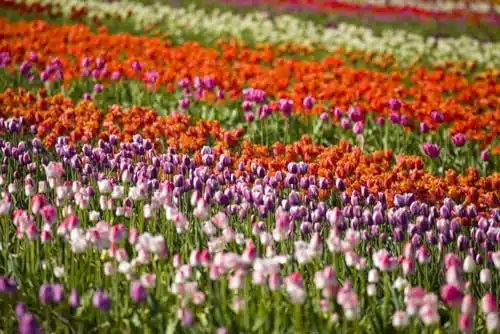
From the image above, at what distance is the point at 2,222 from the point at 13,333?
95cm

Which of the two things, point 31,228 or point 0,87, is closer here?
point 31,228

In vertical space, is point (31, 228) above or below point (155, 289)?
above

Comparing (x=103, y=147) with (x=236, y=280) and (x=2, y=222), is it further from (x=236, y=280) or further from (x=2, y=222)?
(x=236, y=280)

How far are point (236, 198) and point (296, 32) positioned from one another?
386 inches

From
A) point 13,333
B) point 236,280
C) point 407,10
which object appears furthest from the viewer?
point 407,10

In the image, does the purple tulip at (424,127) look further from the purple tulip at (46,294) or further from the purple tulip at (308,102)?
the purple tulip at (46,294)

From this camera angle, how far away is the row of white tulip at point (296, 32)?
41.8 feet

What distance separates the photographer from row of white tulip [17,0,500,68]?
12750 millimetres

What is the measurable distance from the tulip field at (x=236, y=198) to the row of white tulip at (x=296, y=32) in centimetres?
230

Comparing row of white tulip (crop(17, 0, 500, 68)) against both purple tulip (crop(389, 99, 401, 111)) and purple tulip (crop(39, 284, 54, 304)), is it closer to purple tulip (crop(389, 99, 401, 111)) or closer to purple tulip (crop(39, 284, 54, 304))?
purple tulip (crop(389, 99, 401, 111))

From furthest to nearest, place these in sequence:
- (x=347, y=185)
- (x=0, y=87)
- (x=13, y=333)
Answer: (x=0, y=87) → (x=347, y=185) → (x=13, y=333)

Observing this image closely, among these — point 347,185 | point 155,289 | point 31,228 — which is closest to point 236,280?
point 155,289

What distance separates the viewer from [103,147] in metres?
5.12

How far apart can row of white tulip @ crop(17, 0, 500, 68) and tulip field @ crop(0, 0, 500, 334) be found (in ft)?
7.55
